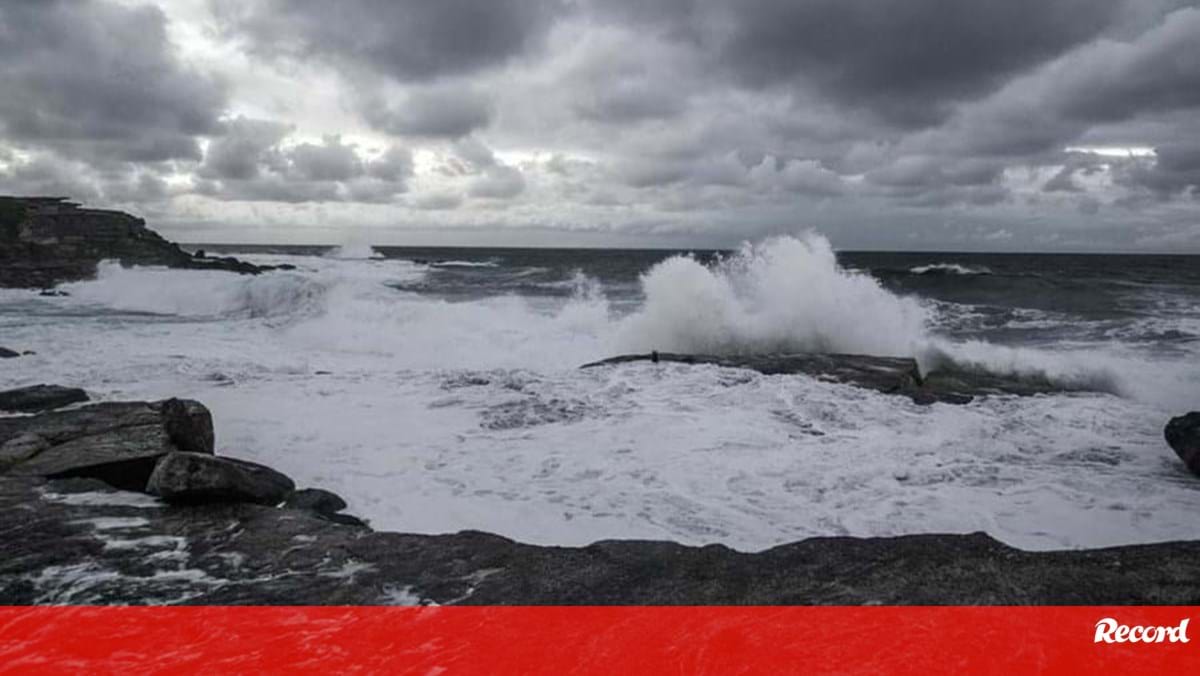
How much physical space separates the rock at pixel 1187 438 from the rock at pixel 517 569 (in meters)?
3.88

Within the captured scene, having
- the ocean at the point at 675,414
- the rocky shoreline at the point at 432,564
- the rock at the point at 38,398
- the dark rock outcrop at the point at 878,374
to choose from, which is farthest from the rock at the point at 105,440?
the dark rock outcrop at the point at 878,374

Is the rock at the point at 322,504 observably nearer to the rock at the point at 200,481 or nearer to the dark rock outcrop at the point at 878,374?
the rock at the point at 200,481

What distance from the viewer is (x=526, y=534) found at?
554 centimetres

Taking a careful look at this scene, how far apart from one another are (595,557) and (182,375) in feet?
32.7

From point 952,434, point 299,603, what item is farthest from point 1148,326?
point 299,603

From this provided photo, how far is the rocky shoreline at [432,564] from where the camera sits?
370cm

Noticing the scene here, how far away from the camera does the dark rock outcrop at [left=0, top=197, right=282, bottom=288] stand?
111 ft

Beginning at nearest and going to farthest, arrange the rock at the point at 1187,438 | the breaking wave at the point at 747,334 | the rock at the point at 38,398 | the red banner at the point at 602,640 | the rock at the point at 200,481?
the red banner at the point at 602,640
the rock at the point at 200,481
the rock at the point at 1187,438
the rock at the point at 38,398
the breaking wave at the point at 747,334

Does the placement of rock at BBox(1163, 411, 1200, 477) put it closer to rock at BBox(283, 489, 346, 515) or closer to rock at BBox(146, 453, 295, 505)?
rock at BBox(283, 489, 346, 515)

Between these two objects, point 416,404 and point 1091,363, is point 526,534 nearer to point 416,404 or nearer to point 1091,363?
point 416,404

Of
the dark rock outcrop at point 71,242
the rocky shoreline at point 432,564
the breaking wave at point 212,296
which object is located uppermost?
the dark rock outcrop at point 71,242

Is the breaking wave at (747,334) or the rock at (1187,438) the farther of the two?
the breaking wave at (747,334)

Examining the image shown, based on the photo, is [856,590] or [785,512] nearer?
[856,590]

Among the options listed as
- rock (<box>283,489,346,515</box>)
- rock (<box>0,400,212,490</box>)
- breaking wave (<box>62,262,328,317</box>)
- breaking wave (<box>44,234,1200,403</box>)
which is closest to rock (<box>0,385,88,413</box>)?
rock (<box>0,400,212,490</box>)
